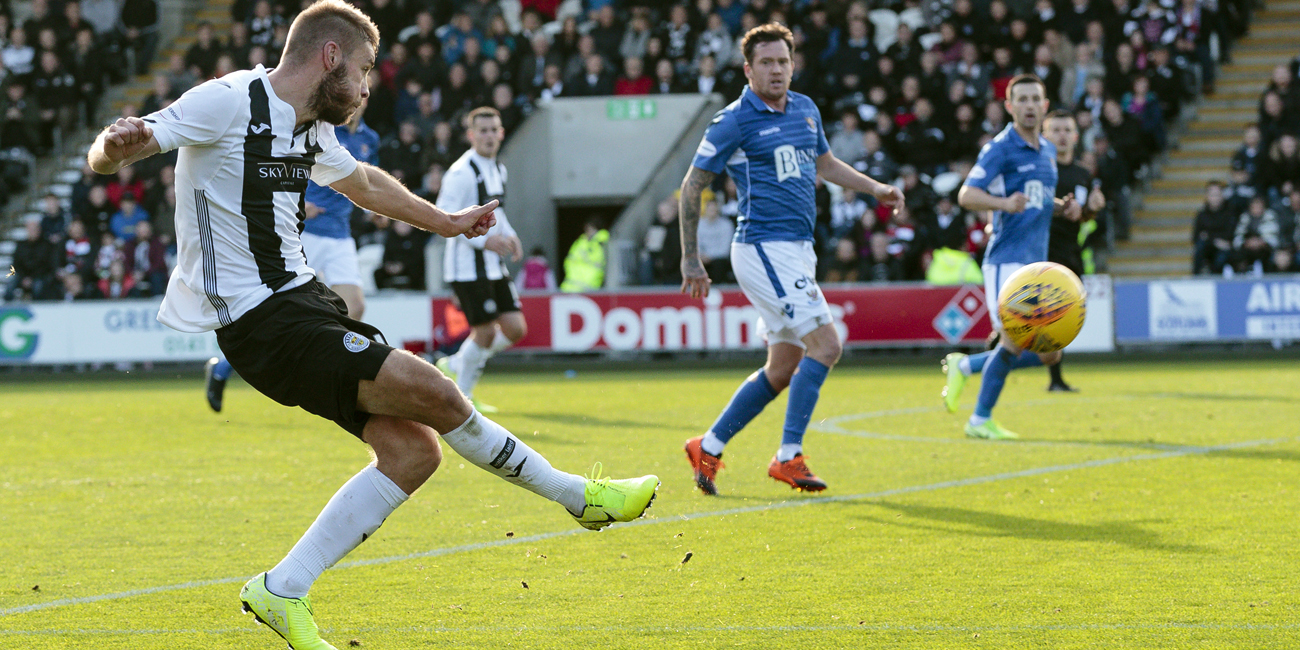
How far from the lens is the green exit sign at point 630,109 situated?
21.8m

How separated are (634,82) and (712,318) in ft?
18.9

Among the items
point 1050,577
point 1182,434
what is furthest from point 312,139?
point 1182,434

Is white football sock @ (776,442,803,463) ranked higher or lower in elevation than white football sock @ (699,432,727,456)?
lower

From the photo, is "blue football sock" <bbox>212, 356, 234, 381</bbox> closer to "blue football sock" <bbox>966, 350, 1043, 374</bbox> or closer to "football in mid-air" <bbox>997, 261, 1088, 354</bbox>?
"blue football sock" <bbox>966, 350, 1043, 374</bbox>

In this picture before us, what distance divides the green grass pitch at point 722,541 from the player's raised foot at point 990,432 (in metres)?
0.13

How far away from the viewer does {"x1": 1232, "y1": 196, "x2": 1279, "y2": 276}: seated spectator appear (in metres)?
17.9

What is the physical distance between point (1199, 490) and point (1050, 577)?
7.65ft

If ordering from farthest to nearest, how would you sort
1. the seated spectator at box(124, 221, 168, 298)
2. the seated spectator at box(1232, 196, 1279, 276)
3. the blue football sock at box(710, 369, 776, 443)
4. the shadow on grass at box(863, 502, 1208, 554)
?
the seated spectator at box(124, 221, 168, 298), the seated spectator at box(1232, 196, 1279, 276), the blue football sock at box(710, 369, 776, 443), the shadow on grass at box(863, 502, 1208, 554)

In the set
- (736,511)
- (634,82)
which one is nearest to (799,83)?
(634,82)

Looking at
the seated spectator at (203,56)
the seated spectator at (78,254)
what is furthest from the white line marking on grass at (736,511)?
the seated spectator at (203,56)

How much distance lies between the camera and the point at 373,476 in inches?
167

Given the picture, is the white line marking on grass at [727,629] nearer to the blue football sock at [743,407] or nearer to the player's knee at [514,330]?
the blue football sock at [743,407]

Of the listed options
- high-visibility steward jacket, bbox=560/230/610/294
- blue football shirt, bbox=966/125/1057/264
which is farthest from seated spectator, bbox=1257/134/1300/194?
blue football shirt, bbox=966/125/1057/264

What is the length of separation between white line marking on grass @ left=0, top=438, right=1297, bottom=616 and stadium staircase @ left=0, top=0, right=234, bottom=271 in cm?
1940
